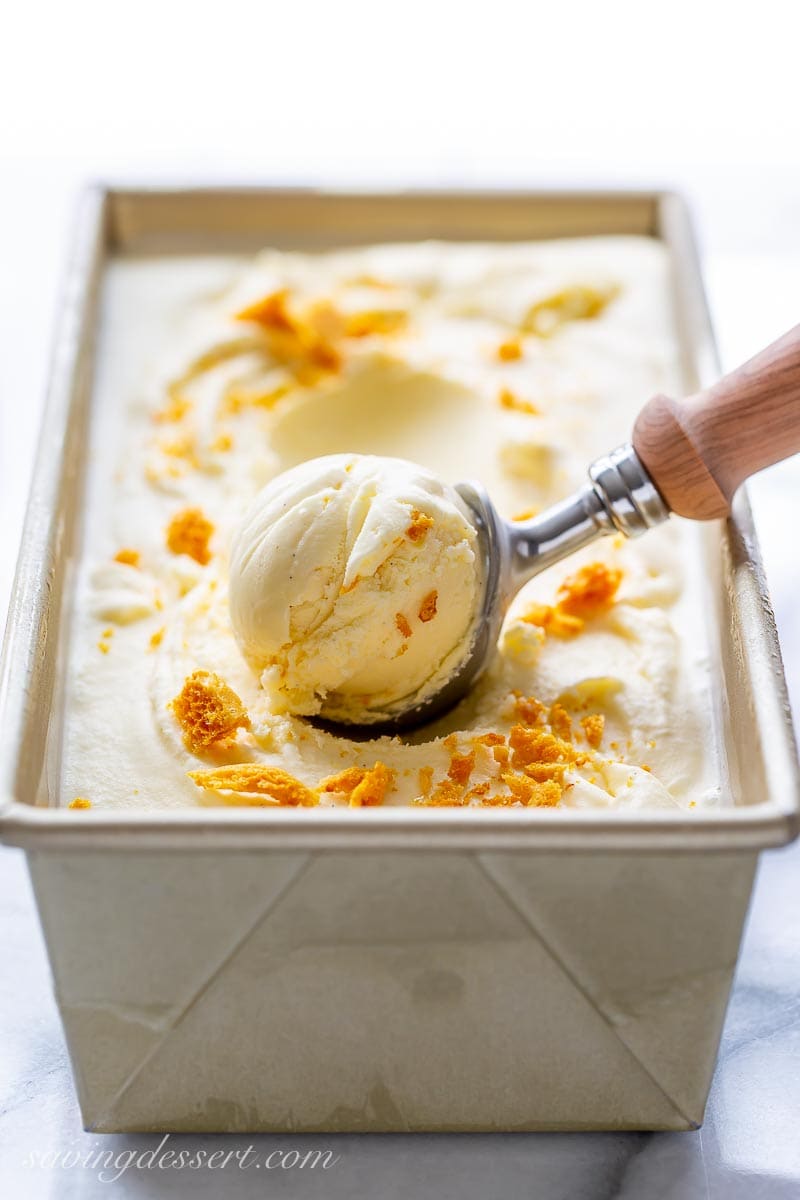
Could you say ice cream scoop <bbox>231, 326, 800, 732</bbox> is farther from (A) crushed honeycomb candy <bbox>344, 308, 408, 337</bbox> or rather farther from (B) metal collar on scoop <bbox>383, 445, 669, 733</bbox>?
(A) crushed honeycomb candy <bbox>344, 308, 408, 337</bbox>

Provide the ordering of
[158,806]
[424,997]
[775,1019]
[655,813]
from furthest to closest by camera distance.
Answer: [775,1019] → [158,806] → [424,997] → [655,813]

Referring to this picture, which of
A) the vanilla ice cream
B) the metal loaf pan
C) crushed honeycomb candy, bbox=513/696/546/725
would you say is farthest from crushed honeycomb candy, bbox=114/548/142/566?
crushed honeycomb candy, bbox=513/696/546/725

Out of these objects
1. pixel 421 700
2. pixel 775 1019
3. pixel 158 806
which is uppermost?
pixel 421 700

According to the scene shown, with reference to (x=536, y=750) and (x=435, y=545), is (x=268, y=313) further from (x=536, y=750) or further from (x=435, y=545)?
(x=536, y=750)

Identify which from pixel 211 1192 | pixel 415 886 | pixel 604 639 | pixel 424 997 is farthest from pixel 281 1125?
pixel 604 639

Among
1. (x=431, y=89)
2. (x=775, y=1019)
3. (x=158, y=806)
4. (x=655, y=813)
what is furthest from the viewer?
(x=431, y=89)

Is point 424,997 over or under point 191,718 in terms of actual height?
under

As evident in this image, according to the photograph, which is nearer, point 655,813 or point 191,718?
point 655,813

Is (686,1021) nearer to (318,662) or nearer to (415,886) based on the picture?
(415,886)
